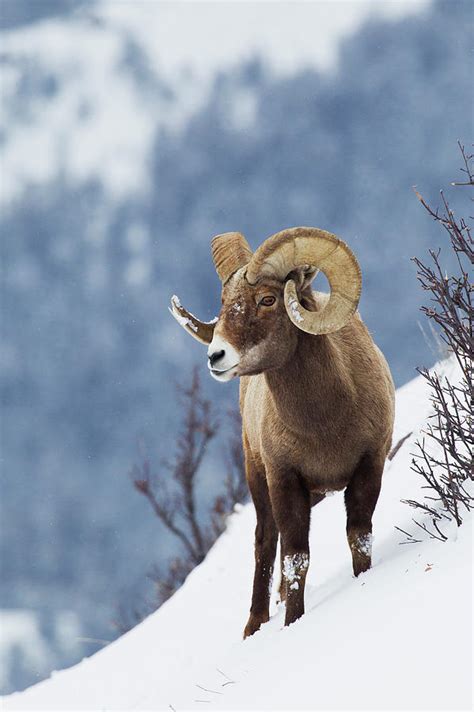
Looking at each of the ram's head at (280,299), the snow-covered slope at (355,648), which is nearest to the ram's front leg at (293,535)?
the snow-covered slope at (355,648)

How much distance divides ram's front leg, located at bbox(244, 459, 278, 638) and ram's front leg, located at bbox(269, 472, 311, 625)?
1643mm

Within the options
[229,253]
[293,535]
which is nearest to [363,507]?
[293,535]

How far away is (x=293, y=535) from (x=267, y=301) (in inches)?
67.5

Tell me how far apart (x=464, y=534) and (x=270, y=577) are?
3583mm

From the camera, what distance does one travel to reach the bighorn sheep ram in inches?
226

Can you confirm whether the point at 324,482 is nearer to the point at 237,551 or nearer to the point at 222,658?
the point at 222,658

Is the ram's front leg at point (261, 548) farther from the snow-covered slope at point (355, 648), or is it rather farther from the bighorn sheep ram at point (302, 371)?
the bighorn sheep ram at point (302, 371)

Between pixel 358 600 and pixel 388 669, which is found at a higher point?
pixel 358 600

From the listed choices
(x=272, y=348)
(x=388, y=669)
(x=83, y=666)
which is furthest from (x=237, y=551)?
(x=388, y=669)

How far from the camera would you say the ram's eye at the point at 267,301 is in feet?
19.1

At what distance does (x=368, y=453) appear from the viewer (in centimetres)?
626

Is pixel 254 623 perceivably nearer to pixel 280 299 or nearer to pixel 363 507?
pixel 363 507

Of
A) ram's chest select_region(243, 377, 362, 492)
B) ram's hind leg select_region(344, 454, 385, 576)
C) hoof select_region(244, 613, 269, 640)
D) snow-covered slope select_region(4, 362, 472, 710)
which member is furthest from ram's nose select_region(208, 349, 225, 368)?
hoof select_region(244, 613, 269, 640)

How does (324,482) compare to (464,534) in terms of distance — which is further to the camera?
A: (324,482)
